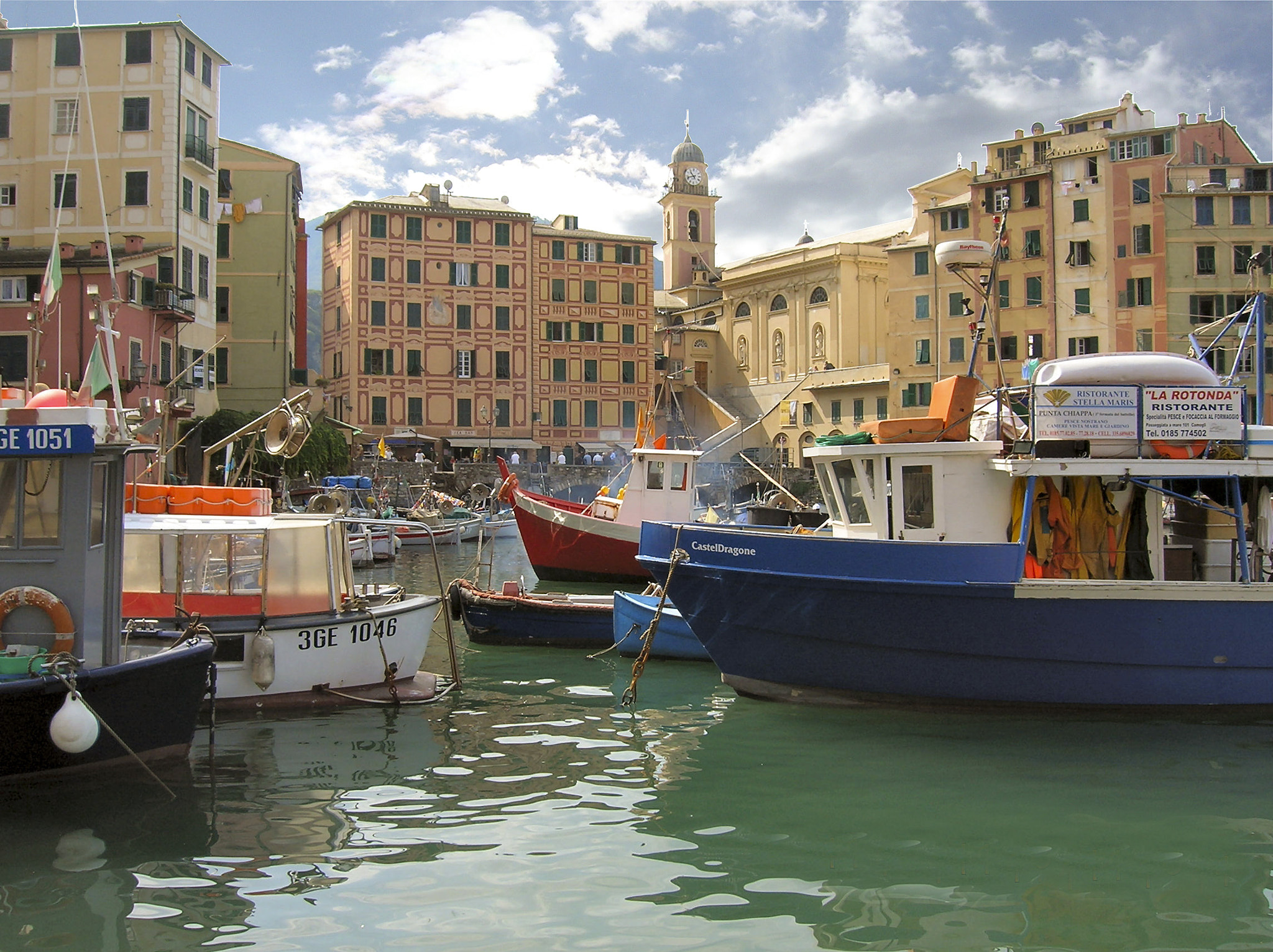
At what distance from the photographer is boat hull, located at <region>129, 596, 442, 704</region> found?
11.9 metres

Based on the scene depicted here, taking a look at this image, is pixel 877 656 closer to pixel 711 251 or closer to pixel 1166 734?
pixel 1166 734

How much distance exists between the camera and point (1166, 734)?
1130 cm

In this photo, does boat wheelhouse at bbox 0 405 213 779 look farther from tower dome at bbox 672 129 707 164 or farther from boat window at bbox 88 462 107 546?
→ tower dome at bbox 672 129 707 164

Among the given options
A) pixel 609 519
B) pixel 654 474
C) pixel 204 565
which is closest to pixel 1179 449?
pixel 204 565

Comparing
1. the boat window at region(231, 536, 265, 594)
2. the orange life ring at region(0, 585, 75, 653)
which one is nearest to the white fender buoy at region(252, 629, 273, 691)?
the boat window at region(231, 536, 265, 594)

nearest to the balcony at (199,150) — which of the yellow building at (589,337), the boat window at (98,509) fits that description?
the yellow building at (589,337)

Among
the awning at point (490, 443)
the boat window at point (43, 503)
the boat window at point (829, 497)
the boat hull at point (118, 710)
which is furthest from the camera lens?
the awning at point (490, 443)

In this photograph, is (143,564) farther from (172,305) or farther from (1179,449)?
(172,305)

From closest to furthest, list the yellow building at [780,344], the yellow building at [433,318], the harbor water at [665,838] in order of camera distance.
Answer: the harbor water at [665,838] → the yellow building at [433,318] → the yellow building at [780,344]

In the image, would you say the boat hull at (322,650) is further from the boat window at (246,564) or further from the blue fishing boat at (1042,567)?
the blue fishing boat at (1042,567)

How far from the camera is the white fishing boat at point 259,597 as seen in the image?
11984 millimetres

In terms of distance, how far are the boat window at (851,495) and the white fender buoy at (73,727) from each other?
27.0 feet

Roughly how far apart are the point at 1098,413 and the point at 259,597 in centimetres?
941

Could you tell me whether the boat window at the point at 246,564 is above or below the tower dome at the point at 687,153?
below
